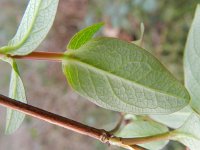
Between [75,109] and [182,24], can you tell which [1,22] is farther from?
[182,24]

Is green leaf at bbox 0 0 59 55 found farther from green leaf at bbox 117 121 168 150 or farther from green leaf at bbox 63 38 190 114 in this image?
green leaf at bbox 117 121 168 150

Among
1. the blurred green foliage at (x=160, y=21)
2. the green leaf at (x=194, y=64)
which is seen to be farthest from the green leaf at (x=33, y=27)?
the blurred green foliage at (x=160, y=21)

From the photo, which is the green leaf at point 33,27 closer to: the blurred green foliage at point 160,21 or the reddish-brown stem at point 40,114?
the reddish-brown stem at point 40,114

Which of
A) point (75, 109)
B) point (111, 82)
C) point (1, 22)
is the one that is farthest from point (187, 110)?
point (1, 22)

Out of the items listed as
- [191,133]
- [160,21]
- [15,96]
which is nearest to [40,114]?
[15,96]

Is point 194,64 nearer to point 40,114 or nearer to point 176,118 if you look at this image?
point 176,118
